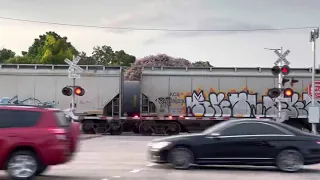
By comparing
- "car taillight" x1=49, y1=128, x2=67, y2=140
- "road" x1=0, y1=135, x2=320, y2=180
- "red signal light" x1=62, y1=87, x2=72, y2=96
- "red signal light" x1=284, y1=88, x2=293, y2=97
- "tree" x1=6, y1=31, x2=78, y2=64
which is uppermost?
"tree" x1=6, y1=31, x2=78, y2=64

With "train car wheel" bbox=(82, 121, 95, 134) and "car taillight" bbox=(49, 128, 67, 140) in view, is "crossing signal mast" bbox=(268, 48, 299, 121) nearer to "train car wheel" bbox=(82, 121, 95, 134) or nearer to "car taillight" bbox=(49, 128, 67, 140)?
"train car wheel" bbox=(82, 121, 95, 134)

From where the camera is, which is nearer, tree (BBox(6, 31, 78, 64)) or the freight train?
the freight train

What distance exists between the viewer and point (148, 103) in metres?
30.3

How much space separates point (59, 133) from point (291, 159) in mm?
6152

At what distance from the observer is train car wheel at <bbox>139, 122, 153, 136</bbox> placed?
2969 cm

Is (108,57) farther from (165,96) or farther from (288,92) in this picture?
(288,92)

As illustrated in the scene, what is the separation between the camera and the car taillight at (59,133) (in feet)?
34.4

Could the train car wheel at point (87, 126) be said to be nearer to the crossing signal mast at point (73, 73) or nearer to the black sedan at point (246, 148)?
the crossing signal mast at point (73, 73)

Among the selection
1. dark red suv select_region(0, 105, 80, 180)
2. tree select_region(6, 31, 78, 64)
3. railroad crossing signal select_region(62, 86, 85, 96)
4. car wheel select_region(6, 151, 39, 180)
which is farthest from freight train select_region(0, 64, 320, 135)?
tree select_region(6, 31, 78, 64)

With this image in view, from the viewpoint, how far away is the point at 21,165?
414 inches

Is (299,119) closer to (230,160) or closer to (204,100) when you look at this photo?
(204,100)

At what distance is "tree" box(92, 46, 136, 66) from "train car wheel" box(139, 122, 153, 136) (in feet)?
205

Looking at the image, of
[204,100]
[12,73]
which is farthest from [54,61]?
[204,100]

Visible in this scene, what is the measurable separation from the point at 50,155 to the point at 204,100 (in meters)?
20.3
